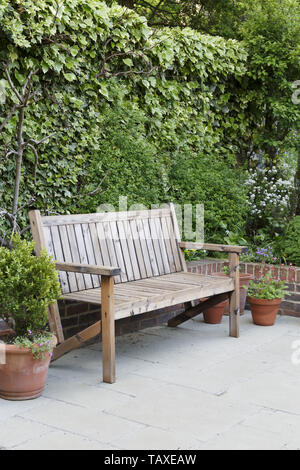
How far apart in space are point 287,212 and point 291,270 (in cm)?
113

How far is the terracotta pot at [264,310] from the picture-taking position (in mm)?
5598

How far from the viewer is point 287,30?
7457mm

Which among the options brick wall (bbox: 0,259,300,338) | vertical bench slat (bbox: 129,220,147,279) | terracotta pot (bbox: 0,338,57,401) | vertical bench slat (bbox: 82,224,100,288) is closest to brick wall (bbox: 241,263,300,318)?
brick wall (bbox: 0,259,300,338)

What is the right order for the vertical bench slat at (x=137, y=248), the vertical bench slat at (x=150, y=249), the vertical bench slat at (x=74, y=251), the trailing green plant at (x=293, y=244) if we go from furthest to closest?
1. the trailing green plant at (x=293, y=244)
2. the vertical bench slat at (x=150, y=249)
3. the vertical bench slat at (x=137, y=248)
4. the vertical bench slat at (x=74, y=251)

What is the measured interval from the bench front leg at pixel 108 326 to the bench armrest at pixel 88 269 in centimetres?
6

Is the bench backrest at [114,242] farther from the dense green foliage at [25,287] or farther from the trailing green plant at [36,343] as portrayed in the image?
the trailing green plant at [36,343]

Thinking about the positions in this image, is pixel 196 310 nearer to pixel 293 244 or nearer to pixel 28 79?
pixel 293 244

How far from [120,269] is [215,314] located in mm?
2024

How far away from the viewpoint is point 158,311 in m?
5.68

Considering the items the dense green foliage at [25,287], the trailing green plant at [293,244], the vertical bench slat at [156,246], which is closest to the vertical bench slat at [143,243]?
the vertical bench slat at [156,246]

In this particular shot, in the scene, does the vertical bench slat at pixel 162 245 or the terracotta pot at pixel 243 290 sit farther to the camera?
the terracotta pot at pixel 243 290

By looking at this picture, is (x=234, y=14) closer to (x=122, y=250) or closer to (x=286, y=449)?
(x=122, y=250)

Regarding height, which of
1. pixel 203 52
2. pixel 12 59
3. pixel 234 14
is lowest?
pixel 12 59
